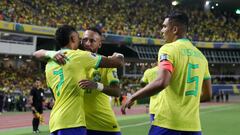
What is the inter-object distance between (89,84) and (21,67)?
128 feet

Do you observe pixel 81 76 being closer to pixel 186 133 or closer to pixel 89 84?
pixel 89 84

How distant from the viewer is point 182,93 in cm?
444

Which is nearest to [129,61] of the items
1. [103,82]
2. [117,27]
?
[117,27]

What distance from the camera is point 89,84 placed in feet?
16.4

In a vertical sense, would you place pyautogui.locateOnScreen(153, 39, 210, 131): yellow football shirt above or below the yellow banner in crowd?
below

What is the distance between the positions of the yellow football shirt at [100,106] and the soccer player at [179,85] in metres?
1.30

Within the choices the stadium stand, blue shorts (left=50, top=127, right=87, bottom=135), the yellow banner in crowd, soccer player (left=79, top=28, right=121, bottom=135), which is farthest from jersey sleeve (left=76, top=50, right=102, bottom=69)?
the yellow banner in crowd

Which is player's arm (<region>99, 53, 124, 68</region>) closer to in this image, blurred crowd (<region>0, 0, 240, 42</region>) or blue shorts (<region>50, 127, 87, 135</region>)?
blue shorts (<region>50, 127, 87, 135</region>)

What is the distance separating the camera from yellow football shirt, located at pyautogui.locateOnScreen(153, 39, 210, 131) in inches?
172

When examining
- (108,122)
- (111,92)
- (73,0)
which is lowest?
(108,122)

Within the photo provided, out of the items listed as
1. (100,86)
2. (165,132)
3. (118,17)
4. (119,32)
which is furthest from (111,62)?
(118,17)

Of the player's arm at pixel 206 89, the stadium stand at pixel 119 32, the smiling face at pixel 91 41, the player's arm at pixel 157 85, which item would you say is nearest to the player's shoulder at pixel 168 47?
the player's arm at pixel 157 85

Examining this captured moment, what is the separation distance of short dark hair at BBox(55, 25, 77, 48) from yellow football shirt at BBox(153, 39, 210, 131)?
1224 mm

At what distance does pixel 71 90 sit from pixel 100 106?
0.88m
